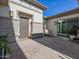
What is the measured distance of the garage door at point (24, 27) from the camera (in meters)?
10.1

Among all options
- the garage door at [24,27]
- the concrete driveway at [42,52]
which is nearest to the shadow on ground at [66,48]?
the concrete driveway at [42,52]

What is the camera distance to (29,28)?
11.3 metres

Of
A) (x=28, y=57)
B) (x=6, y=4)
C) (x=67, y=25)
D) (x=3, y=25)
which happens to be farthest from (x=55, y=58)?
(x=67, y=25)

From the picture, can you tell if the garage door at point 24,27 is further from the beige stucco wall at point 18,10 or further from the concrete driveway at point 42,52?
the concrete driveway at point 42,52

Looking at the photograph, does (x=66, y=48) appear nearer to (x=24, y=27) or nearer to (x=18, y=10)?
(x=24, y=27)

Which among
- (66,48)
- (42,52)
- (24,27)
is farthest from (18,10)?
(66,48)

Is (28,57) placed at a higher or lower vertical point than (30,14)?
lower

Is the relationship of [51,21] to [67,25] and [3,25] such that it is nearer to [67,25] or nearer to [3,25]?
[67,25]

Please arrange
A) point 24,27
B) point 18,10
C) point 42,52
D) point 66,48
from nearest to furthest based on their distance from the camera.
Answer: point 42,52, point 66,48, point 18,10, point 24,27

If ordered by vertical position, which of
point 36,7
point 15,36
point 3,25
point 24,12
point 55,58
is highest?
point 36,7

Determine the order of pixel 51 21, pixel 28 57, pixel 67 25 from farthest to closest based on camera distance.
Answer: pixel 51 21 → pixel 67 25 → pixel 28 57

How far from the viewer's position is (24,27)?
10.5 metres

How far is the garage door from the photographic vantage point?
10109 millimetres

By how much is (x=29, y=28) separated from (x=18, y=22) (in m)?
2.14
